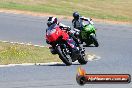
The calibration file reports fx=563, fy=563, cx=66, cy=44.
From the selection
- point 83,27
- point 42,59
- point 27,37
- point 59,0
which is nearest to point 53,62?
point 42,59

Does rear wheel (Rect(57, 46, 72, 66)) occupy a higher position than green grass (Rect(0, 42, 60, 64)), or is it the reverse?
rear wheel (Rect(57, 46, 72, 66))

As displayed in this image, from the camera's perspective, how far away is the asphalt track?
13936mm

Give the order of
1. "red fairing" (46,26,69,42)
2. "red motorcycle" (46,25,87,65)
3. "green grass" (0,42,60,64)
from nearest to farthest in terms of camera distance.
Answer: "red fairing" (46,26,69,42), "red motorcycle" (46,25,87,65), "green grass" (0,42,60,64)

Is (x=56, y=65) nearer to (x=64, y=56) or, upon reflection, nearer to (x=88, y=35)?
(x=64, y=56)

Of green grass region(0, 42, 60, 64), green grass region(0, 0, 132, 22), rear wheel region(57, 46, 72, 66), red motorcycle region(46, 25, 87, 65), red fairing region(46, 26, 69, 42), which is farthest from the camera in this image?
green grass region(0, 0, 132, 22)

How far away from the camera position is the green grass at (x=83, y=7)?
3822 cm

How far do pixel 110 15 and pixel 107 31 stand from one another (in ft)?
24.6

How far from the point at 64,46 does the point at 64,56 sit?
35cm

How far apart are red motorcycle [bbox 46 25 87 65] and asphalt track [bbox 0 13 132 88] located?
34 cm

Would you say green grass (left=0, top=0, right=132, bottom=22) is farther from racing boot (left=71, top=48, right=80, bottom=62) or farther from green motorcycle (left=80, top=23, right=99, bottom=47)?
racing boot (left=71, top=48, right=80, bottom=62)

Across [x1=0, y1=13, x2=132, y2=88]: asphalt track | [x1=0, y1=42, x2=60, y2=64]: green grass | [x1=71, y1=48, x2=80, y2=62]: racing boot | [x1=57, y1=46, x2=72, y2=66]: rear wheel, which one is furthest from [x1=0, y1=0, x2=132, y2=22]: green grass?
[x1=57, y1=46, x2=72, y2=66]: rear wheel

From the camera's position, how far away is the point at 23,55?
1989 cm

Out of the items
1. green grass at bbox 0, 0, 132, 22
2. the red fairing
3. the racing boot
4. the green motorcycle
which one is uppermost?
the red fairing

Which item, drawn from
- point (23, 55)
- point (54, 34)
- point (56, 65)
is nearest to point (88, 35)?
point (23, 55)
